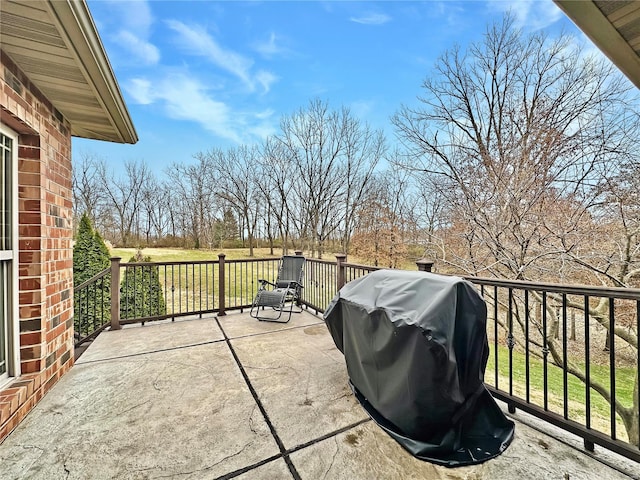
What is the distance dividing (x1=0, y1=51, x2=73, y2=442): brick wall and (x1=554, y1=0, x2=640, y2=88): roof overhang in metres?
3.38

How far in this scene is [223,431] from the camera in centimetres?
188

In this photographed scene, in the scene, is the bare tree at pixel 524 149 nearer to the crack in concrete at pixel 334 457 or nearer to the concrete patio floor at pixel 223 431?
the concrete patio floor at pixel 223 431

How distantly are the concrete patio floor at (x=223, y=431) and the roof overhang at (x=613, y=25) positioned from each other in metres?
2.38

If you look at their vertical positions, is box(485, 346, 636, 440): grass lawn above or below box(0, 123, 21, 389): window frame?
below

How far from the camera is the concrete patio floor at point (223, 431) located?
5.07 ft

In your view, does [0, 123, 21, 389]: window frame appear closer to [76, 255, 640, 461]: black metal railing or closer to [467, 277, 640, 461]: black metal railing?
[76, 255, 640, 461]: black metal railing

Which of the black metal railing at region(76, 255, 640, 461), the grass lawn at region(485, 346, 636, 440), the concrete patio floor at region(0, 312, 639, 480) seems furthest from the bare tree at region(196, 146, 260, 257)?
the concrete patio floor at region(0, 312, 639, 480)

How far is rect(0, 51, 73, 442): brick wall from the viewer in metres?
1.93

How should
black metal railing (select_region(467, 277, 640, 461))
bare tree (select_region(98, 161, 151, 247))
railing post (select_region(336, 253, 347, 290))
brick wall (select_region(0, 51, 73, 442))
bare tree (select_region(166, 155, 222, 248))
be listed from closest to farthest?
black metal railing (select_region(467, 277, 640, 461)), brick wall (select_region(0, 51, 73, 442)), railing post (select_region(336, 253, 347, 290)), bare tree (select_region(166, 155, 222, 248)), bare tree (select_region(98, 161, 151, 247))

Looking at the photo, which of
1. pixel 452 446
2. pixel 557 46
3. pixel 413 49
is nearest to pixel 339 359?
pixel 452 446

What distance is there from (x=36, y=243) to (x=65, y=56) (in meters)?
1.43

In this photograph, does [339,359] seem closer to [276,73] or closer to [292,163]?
[276,73]

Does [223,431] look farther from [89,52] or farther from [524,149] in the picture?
[524,149]

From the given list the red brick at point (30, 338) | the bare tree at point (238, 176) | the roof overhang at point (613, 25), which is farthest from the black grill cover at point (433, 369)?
the bare tree at point (238, 176)
